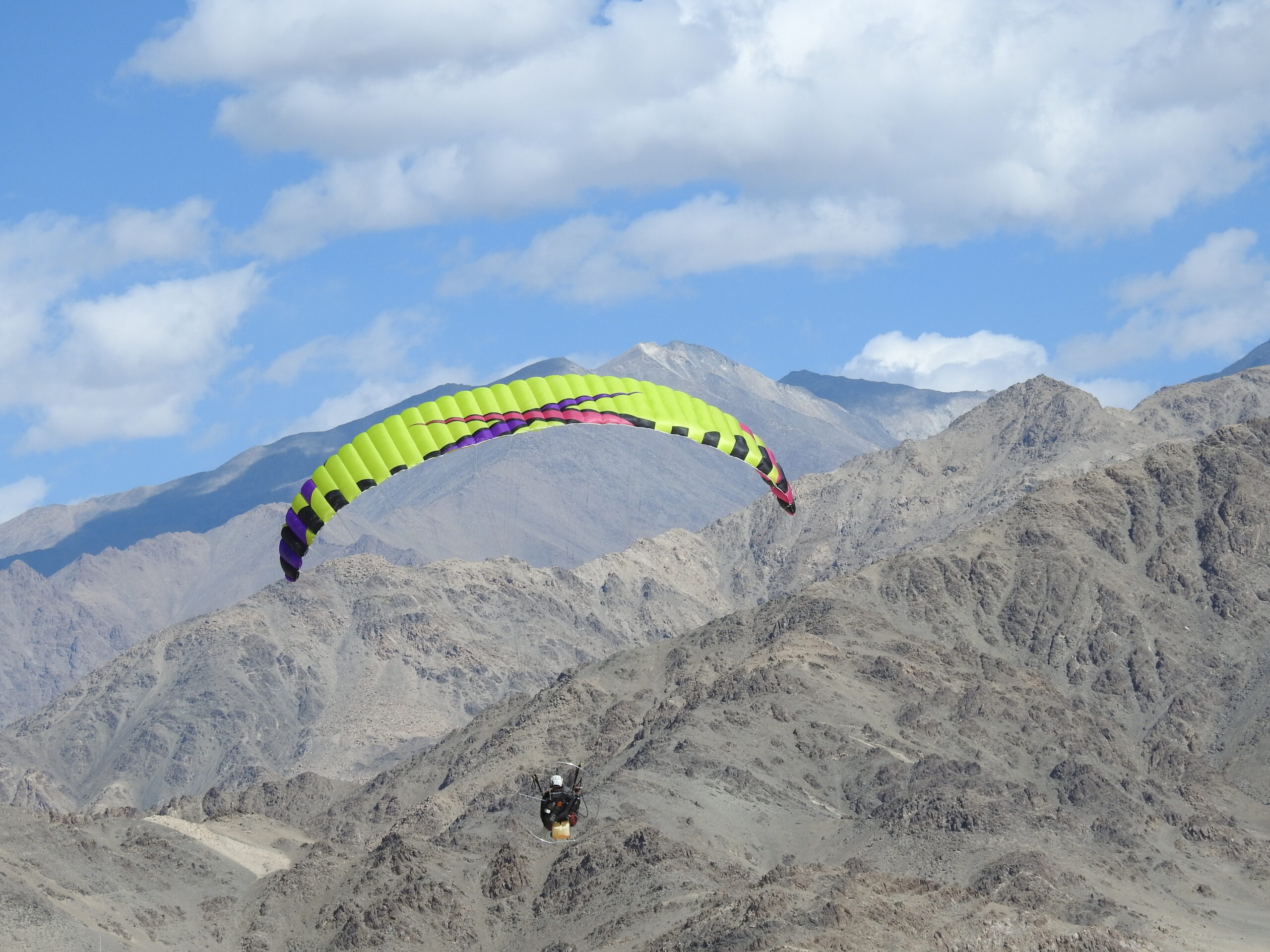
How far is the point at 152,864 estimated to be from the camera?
135000mm

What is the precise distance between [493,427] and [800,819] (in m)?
96.8

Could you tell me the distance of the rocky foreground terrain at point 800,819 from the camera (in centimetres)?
11394

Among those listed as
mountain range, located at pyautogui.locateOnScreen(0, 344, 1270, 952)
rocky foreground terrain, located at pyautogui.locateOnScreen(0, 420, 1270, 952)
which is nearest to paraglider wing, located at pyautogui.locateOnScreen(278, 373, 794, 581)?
rocky foreground terrain, located at pyautogui.locateOnScreen(0, 420, 1270, 952)

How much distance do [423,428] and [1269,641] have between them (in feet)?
499

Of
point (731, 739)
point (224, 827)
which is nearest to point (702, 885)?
point (731, 739)

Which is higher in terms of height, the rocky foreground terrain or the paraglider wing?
the paraglider wing

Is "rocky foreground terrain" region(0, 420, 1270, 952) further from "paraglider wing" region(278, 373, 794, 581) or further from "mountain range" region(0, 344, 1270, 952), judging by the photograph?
"paraglider wing" region(278, 373, 794, 581)

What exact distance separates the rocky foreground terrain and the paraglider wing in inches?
1582

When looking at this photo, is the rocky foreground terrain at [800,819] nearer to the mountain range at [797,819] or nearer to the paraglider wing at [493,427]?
the mountain range at [797,819]

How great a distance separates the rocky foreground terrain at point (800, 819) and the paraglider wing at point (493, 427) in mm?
40175

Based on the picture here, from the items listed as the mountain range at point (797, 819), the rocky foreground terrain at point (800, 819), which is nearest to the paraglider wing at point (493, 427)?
the rocky foreground terrain at point (800, 819)

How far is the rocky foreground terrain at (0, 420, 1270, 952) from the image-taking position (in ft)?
374

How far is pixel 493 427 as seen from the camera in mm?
59062

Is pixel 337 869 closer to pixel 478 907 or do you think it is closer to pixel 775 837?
pixel 478 907
